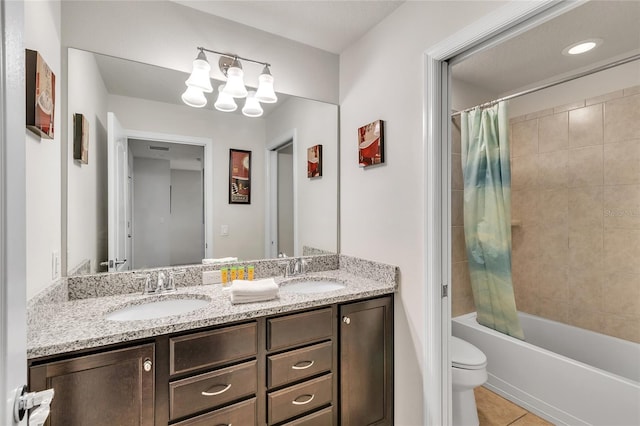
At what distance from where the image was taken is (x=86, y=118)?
1.45m

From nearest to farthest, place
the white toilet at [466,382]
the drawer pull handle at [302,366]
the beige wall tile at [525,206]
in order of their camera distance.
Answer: the drawer pull handle at [302,366] → the white toilet at [466,382] → the beige wall tile at [525,206]

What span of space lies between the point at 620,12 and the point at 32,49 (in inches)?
111

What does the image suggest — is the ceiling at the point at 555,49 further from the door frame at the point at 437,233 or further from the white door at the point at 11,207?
the white door at the point at 11,207

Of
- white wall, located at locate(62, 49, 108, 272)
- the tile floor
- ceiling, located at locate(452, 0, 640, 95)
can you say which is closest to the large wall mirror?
white wall, located at locate(62, 49, 108, 272)

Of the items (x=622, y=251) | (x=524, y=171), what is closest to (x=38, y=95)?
(x=524, y=171)

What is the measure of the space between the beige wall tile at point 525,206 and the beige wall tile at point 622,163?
487mm

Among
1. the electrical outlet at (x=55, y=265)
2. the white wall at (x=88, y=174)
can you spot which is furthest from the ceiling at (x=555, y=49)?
the electrical outlet at (x=55, y=265)

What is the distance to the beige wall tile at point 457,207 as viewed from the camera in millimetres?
2578

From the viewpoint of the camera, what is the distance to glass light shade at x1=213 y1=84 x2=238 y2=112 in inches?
69.6

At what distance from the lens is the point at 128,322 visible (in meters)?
1.13

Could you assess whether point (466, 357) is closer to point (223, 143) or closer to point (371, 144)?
point (371, 144)

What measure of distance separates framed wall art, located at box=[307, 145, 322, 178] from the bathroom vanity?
2.76 ft

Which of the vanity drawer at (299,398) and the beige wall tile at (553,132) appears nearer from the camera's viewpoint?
the vanity drawer at (299,398)

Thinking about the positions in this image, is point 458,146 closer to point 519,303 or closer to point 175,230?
point 519,303
